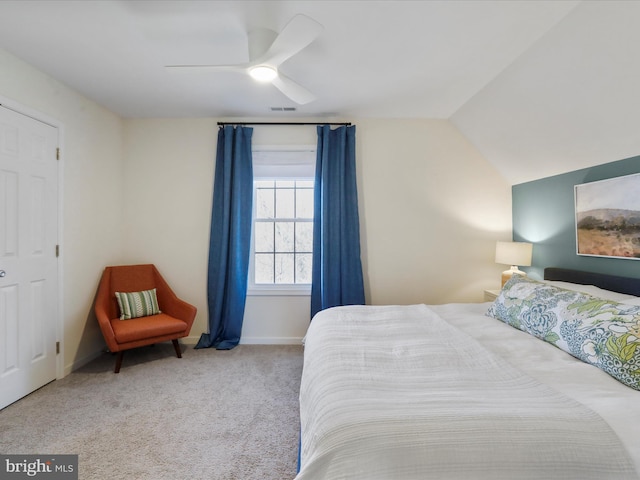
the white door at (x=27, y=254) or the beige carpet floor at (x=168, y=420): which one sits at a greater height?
the white door at (x=27, y=254)

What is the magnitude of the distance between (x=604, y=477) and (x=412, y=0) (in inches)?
87.7

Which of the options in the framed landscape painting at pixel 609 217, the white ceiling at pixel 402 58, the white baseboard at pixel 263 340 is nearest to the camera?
the white ceiling at pixel 402 58

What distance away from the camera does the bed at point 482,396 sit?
0.90 metres

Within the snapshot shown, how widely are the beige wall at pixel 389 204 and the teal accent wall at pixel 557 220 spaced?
0.76 feet

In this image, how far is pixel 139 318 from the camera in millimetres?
2922

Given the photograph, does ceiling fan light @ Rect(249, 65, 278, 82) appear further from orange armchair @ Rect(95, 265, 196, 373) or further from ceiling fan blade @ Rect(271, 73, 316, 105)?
orange armchair @ Rect(95, 265, 196, 373)

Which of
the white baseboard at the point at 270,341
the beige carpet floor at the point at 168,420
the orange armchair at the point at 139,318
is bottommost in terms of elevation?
the beige carpet floor at the point at 168,420

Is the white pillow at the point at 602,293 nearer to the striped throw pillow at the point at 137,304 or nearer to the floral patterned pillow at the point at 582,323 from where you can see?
the floral patterned pillow at the point at 582,323

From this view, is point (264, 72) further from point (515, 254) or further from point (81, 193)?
point (515, 254)

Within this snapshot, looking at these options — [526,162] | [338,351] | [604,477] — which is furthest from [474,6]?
[604,477]

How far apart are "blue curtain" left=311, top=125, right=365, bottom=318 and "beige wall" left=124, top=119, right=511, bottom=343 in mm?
194

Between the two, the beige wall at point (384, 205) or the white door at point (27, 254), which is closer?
the white door at point (27, 254)

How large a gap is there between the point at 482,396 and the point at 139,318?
304cm

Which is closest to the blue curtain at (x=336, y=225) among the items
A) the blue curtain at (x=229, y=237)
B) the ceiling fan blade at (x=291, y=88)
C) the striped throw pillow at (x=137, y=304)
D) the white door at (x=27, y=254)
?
the blue curtain at (x=229, y=237)
